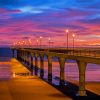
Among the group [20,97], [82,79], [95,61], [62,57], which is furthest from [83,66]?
[62,57]

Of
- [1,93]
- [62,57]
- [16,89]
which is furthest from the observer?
[62,57]

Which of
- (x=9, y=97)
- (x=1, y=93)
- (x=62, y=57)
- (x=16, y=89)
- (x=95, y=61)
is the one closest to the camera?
(x=95, y=61)

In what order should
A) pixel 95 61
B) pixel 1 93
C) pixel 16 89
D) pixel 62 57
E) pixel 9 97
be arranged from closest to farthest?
1. pixel 95 61
2. pixel 9 97
3. pixel 1 93
4. pixel 16 89
5. pixel 62 57

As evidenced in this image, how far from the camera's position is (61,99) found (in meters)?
43.2

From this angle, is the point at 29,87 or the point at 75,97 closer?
A: the point at 75,97

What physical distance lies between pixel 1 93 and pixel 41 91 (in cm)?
592

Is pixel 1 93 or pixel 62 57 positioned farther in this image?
pixel 62 57

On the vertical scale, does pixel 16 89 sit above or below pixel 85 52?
below

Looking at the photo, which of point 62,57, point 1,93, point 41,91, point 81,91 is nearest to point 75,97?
point 81,91

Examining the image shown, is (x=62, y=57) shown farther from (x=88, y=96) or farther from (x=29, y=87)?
(x=88, y=96)

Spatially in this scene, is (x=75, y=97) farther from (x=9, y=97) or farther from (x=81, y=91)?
(x=9, y=97)

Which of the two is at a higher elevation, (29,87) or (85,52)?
(85,52)

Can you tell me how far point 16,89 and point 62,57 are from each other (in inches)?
507

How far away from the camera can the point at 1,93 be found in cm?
4856
